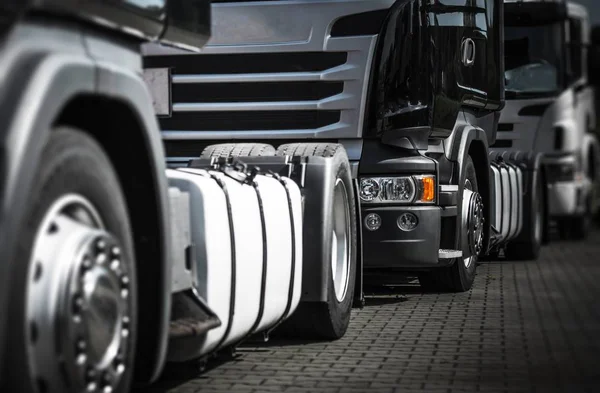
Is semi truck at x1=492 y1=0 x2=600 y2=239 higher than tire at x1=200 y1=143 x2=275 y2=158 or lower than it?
higher

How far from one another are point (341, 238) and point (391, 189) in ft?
5.47

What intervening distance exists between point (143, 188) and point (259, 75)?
5.05 meters

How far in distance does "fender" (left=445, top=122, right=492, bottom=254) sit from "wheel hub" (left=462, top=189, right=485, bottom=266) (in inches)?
11.6

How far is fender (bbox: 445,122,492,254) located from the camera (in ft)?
36.0

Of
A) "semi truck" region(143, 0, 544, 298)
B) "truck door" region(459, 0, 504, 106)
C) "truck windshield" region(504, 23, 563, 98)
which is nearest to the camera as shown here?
"semi truck" region(143, 0, 544, 298)

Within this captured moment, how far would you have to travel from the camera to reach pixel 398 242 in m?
10.2

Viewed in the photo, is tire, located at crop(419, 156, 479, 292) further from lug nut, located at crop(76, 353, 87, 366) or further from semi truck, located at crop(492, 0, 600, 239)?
lug nut, located at crop(76, 353, 87, 366)

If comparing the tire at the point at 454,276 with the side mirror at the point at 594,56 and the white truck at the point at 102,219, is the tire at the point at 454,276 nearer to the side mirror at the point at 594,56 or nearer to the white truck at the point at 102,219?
the white truck at the point at 102,219

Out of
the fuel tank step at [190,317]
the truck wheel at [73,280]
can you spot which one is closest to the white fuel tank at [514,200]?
the fuel tank step at [190,317]

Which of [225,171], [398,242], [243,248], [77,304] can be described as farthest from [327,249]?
[77,304]

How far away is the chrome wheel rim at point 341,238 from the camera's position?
850cm

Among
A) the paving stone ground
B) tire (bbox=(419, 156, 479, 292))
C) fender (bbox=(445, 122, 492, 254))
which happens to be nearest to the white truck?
the paving stone ground

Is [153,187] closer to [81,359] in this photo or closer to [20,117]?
[81,359]

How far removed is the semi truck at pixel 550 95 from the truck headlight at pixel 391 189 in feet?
20.4
